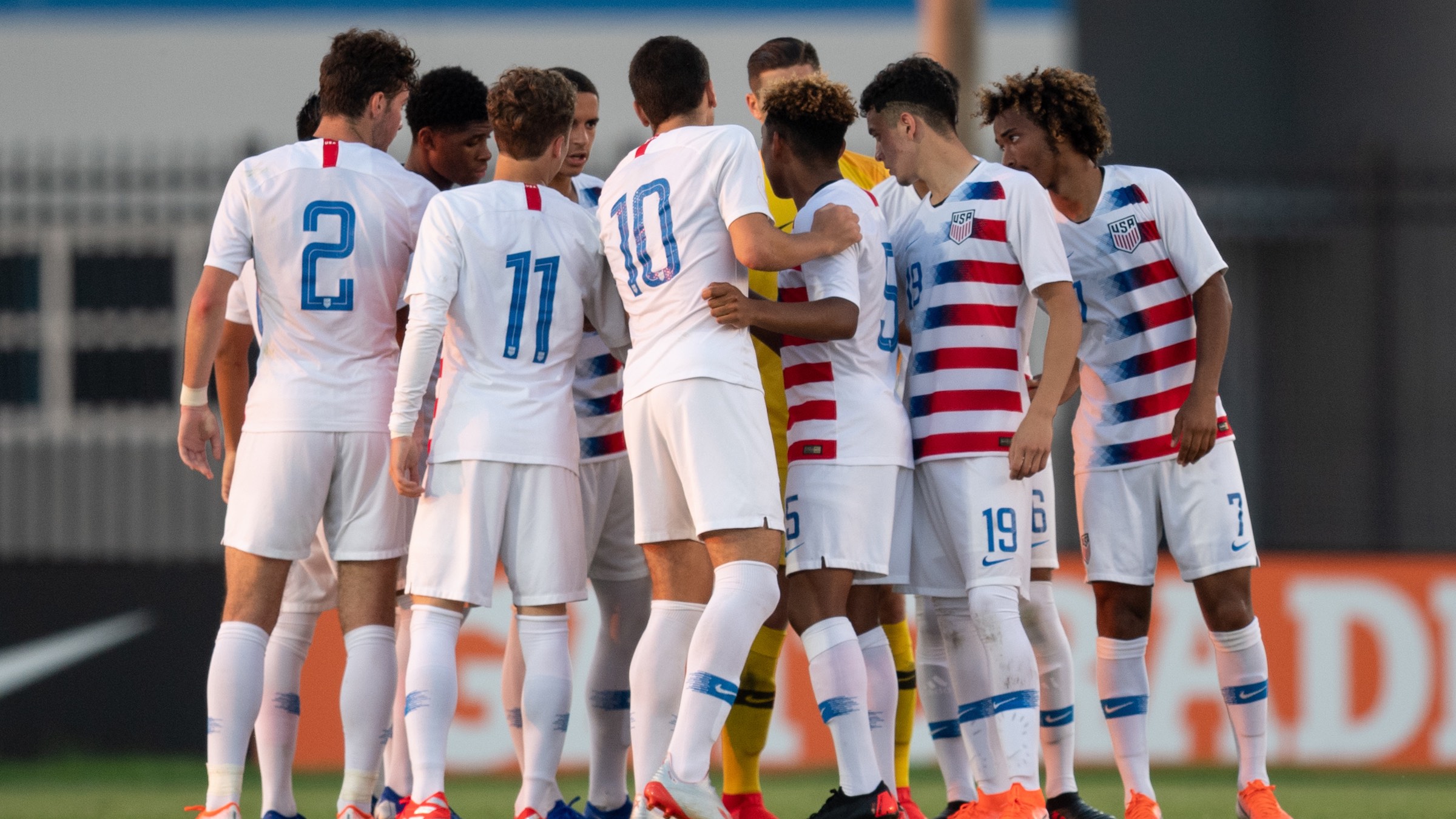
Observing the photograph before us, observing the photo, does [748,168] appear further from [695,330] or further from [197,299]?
[197,299]

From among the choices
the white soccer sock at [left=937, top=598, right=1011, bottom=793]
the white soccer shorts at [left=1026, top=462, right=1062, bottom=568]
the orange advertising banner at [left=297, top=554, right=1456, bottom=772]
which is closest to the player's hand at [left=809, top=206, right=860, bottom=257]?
the white soccer shorts at [left=1026, top=462, right=1062, bottom=568]

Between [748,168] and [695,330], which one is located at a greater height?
[748,168]

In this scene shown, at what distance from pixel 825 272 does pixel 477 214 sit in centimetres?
106

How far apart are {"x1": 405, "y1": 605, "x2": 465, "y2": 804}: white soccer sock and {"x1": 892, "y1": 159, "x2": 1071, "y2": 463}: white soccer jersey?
5.11ft

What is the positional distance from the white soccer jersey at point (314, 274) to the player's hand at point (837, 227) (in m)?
1.40

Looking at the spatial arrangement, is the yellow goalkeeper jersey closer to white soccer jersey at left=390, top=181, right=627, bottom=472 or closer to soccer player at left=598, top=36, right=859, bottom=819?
soccer player at left=598, top=36, right=859, bottom=819

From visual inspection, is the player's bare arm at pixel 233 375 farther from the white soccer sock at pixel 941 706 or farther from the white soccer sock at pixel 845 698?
the white soccer sock at pixel 941 706

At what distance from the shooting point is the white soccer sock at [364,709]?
4.99 meters

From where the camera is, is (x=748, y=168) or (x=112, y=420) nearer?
(x=748, y=168)

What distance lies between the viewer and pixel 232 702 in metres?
4.91

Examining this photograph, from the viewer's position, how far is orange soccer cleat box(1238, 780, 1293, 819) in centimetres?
524

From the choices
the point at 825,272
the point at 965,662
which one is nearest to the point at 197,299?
the point at 825,272

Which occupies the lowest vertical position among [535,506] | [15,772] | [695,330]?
[15,772]

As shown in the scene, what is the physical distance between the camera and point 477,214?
4992mm
